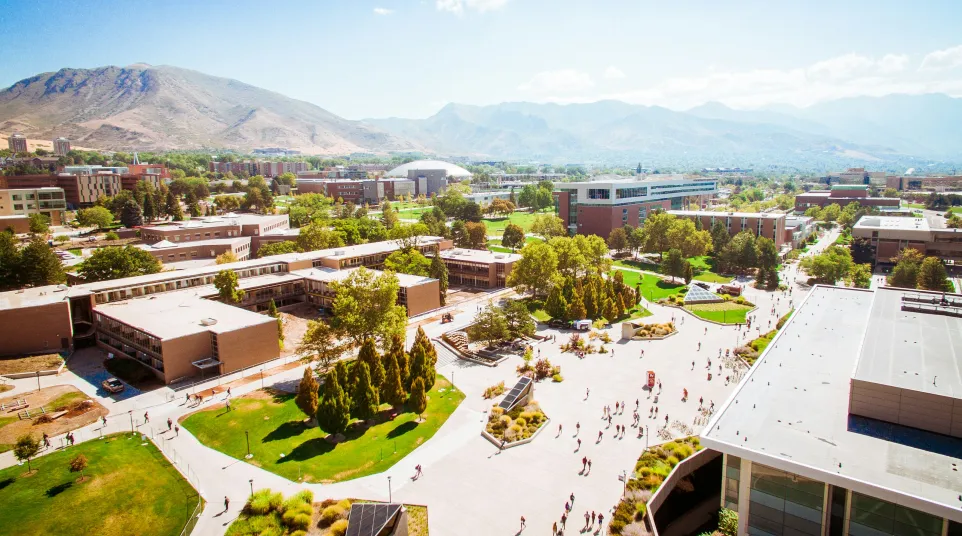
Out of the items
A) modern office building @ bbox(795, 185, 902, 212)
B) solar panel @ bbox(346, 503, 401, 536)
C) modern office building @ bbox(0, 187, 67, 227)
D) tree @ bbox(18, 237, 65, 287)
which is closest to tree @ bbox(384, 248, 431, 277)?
tree @ bbox(18, 237, 65, 287)

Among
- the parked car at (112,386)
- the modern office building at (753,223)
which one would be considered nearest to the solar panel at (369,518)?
the parked car at (112,386)

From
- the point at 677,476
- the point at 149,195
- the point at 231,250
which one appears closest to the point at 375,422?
the point at 677,476

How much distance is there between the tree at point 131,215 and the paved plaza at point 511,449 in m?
65.6

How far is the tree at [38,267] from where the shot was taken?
175 ft

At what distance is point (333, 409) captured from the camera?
2861 cm

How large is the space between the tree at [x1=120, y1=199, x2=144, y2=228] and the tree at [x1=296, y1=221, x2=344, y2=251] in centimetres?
3837

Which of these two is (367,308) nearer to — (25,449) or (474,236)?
(25,449)

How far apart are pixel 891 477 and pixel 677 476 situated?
9014 millimetres

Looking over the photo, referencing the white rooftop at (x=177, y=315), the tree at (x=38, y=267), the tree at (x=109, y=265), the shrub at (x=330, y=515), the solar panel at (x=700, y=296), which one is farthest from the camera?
the solar panel at (x=700, y=296)

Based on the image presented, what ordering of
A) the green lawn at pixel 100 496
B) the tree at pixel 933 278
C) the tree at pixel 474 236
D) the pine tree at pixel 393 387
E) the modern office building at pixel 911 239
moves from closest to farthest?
the green lawn at pixel 100 496 < the pine tree at pixel 393 387 < the tree at pixel 933 278 < the modern office building at pixel 911 239 < the tree at pixel 474 236

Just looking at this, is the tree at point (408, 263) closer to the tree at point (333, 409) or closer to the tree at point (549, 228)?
the tree at point (333, 409)

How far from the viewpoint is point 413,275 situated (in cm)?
5894

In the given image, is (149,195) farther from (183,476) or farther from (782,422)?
(782,422)

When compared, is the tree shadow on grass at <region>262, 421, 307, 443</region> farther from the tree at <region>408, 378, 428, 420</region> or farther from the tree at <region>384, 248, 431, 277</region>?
the tree at <region>384, 248, 431, 277</region>
